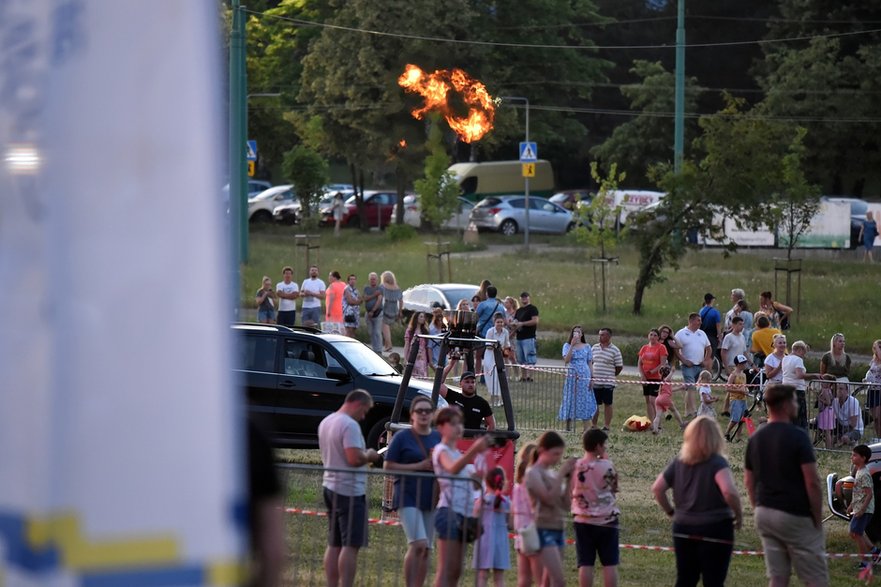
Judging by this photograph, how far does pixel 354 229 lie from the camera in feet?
191

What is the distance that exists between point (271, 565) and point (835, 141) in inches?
2235

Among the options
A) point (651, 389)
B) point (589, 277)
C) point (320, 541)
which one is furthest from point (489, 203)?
point (320, 541)

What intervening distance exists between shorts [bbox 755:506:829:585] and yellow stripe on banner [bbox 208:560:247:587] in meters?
7.53

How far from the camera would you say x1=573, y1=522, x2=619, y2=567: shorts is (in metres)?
9.70

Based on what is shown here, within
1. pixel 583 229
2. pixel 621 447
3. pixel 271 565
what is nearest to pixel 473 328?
pixel 621 447

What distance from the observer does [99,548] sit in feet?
6.28

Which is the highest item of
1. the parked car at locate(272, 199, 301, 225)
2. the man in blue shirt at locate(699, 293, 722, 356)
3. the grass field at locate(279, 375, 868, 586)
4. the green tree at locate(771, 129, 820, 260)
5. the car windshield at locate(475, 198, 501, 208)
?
the green tree at locate(771, 129, 820, 260)

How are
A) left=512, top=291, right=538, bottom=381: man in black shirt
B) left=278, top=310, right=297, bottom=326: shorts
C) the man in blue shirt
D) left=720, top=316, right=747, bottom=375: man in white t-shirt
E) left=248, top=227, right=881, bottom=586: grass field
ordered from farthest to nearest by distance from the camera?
left=278, top=310, right=297, bottom=326: shorts
left=512, top=291, right=538, bottom=381: man in black shirt
the man in blue shirt
left=720, top=316, right=747, bottom=375: man in white t-shirt
left=248, top=227, right=881, bottom=586: grass field

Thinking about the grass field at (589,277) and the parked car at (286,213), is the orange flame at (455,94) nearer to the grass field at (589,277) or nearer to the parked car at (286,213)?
the grass field at (589,277)

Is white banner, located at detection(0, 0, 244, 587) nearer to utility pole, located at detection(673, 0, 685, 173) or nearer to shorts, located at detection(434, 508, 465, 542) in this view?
shorts, located at detection(434, 508, 465, 542)

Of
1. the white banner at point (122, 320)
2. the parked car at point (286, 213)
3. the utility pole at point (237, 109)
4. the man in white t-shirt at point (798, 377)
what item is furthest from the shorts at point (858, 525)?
the parked car at point (286, 213)

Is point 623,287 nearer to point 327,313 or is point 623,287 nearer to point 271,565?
point 327,313

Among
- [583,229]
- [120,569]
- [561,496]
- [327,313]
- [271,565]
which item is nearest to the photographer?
[120,569]

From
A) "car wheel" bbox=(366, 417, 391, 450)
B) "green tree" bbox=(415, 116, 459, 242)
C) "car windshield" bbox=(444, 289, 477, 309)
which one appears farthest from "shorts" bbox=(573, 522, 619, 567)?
"green tree" bbox=(415, 116, 459, 242)
